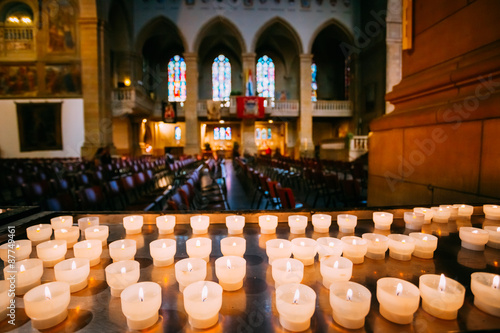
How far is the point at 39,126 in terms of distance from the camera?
49.1ft

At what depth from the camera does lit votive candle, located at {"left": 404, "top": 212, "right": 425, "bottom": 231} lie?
4.63 feet

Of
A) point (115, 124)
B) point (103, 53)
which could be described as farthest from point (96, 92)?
point (115, 124)

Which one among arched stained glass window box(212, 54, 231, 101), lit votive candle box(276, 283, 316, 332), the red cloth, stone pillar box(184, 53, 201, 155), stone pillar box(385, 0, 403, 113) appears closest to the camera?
lit votive candle box(276, 283, 316, 332)

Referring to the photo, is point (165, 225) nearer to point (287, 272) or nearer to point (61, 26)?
point (287, 272)

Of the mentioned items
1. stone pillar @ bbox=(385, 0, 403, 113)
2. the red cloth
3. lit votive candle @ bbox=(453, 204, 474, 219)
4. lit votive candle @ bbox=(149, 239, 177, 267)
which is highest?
stone pillar @ bbox=(385, 0, 403, 113)

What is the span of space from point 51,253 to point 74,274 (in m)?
0.29

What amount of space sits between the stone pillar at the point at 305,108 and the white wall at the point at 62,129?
47.9ft

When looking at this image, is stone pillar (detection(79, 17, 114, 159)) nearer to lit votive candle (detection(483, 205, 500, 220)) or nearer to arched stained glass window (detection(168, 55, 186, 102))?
arched stained glass window (detection(168, 55, 186, 102))

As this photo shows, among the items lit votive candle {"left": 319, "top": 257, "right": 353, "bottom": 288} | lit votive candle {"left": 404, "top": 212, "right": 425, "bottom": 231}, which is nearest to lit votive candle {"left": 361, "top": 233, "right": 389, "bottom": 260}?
lit votive candle {"left": 319, "top": 257, "right": 353, "bottom": 288}

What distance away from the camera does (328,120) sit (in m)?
25.5

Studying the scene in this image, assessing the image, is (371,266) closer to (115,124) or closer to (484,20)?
(484,20)

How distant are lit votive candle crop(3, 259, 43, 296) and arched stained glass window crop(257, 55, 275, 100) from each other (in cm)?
2673

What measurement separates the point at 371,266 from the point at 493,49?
209cm

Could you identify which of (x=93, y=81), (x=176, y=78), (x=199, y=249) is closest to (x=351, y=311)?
(x=199, y=249)
